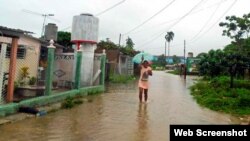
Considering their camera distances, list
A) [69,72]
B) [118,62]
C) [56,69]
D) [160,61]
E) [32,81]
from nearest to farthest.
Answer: [32,81] → [69,72] → [56,69] → [118,62] → [160,61]

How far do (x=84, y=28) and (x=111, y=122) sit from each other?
9.08 meters

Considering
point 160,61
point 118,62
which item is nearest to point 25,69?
point 118,62

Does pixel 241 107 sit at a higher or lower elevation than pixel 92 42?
lower

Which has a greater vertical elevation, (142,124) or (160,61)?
(160,61)

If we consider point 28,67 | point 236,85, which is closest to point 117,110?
point 28,67

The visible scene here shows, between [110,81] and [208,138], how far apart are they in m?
20.8

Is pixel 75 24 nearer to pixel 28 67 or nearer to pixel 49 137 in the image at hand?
pixel 28 67

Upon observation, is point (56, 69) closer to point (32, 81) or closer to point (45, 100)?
point (32, 81)

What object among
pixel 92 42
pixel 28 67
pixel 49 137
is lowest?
pixel 49 137

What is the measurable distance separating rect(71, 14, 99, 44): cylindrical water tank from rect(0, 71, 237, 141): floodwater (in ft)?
15.0

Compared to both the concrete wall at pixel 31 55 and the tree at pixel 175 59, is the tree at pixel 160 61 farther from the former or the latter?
the concrete wall at pixel 31 55

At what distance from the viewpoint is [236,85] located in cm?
2186

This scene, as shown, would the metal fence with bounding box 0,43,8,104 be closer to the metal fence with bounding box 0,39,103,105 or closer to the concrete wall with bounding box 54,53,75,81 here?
the metal fence with bounding box 0,39,103,105

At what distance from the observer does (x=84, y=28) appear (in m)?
18.3
